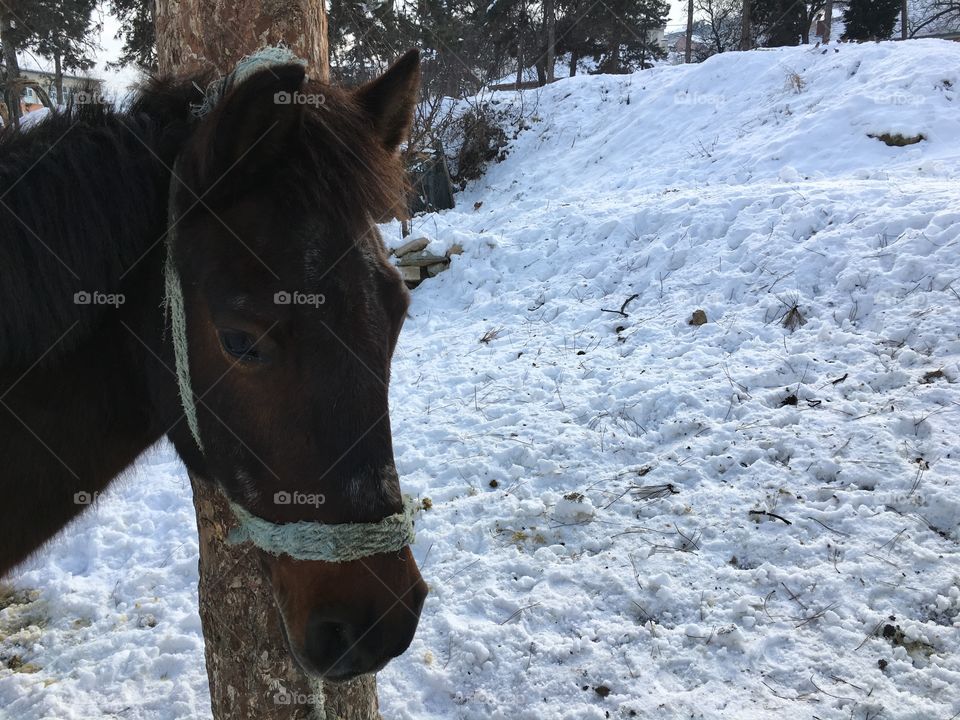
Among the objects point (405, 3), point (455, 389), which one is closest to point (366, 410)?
point (405, 3)

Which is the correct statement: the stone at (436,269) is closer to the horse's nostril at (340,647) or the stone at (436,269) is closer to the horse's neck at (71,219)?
the horse's neck at (71,219)

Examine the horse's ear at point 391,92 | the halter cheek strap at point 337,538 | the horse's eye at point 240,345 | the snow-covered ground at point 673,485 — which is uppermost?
the horse's ear at point 391,92

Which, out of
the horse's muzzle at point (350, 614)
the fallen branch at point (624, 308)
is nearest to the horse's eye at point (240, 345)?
the horse's muzzle at point (350, 614)

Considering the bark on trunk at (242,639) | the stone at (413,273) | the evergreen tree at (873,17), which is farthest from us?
the evergreen tree at (873,17)

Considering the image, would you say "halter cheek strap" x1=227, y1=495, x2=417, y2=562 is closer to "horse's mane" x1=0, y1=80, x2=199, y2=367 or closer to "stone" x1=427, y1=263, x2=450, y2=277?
"horse's mane" x1=0, y1=80, x2=199, y2=367

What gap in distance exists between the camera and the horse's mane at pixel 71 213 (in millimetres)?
1393

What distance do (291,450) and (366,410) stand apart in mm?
A: 200

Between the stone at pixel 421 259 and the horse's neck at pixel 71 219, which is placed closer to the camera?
the horse's neck at pixel 71 219

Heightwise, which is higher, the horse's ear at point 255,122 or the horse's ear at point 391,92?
the horse's ear at point 391,92

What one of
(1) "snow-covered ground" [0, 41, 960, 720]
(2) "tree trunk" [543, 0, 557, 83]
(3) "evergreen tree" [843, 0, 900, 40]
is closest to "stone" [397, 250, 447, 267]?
(1) "snow-covered ground" [0, 41, 960, 720]

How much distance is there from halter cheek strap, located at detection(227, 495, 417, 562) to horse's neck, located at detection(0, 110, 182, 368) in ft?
2.31

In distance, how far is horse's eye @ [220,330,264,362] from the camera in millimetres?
1395

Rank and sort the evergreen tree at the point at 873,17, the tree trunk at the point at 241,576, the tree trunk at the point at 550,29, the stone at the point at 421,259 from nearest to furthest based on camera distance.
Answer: the tree trunk at the point at 241,576 → the stone at the point at 421,259 → the tree trunk at the point at 550,29 → the evergreen tree at the point at 873,17

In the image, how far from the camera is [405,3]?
4367 millimetres
